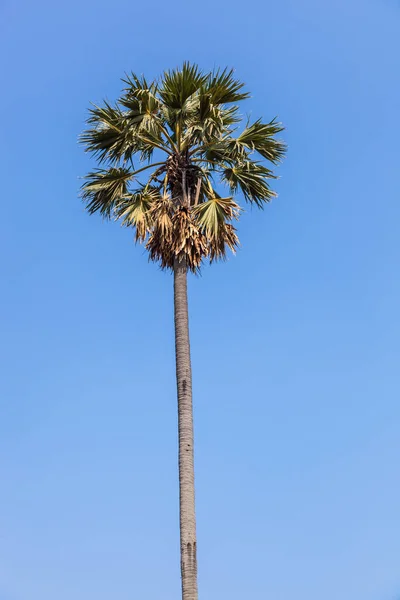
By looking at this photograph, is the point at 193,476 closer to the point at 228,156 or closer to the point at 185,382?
the point at 185,382

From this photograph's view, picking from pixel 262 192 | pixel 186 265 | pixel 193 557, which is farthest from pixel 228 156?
pixel 193 557

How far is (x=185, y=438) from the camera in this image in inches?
604

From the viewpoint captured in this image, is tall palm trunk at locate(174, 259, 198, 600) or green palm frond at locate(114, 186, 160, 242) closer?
tall palm trunk at locate(174, 259, 198, 600)

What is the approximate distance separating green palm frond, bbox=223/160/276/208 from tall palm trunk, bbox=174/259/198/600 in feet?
8.30

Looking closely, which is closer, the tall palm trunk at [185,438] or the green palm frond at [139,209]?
the tall palm trunk at [185,438]

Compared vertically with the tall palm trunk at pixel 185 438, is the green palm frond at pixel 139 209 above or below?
above

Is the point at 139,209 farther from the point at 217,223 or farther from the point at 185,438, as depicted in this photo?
the point at 185,438

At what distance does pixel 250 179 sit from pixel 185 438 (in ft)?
20.3

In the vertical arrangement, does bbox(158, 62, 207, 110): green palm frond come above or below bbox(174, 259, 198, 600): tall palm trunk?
above

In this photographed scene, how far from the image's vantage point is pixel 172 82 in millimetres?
17500

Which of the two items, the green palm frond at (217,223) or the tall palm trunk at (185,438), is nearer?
the tall palm trunk at (185,438)

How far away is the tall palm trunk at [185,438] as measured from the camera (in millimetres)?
14305

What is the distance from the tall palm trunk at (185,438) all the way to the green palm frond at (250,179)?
2.53 m

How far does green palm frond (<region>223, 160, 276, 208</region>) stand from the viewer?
18.5m
